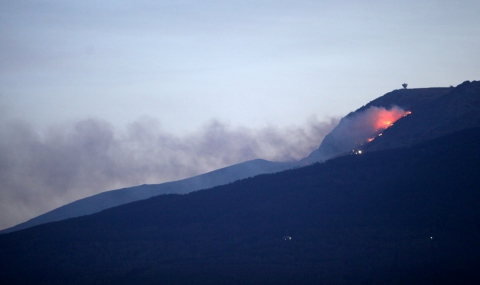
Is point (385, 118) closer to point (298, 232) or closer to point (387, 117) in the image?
point (387, 117)

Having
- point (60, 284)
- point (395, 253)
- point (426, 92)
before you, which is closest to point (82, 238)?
point (60, 284)

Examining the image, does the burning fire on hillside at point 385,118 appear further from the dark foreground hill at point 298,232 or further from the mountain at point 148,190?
the mountain at point 148,190

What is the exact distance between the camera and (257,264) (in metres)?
66.4

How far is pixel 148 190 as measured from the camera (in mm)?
145625

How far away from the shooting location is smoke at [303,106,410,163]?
114 meters

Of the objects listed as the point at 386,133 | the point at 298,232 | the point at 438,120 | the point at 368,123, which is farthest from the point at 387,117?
the point at 298,232

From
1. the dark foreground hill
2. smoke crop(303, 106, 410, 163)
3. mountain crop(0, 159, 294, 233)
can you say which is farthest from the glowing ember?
mountain crop(0, 159, 294, 233)

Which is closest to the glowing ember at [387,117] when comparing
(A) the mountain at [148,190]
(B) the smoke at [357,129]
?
(B) the smoke at [357,129]

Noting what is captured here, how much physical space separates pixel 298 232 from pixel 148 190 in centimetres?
7488

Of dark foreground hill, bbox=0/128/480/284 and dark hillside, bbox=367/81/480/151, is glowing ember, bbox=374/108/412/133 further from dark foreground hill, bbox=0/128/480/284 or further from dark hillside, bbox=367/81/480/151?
dark foreground hill, bbox=0/128/480/284

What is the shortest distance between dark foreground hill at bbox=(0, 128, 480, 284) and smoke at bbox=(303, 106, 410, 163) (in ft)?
62.1

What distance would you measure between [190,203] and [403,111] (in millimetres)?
47191

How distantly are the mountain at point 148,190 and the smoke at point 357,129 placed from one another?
1313 centimetres

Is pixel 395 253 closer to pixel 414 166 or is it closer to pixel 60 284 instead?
pixel 414 166
